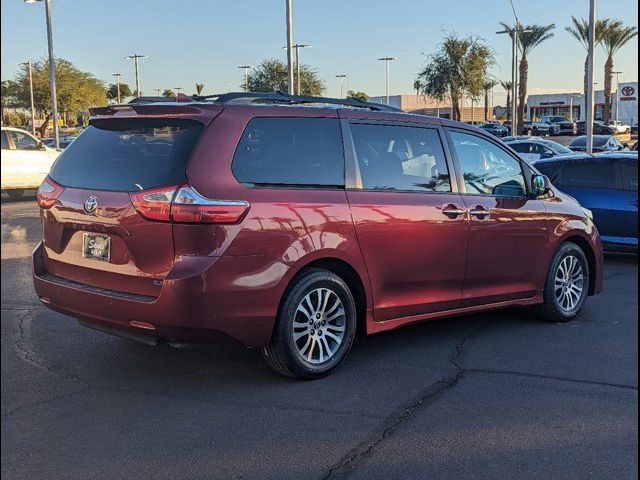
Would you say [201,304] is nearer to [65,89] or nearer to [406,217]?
[406,217]

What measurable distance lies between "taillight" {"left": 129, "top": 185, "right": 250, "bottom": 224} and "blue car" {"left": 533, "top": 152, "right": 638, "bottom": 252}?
6.13 metres

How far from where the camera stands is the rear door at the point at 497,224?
545cm

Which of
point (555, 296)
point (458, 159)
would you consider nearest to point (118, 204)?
point (458, 159)

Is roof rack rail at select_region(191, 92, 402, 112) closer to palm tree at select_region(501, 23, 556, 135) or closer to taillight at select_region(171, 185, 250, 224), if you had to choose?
taillight at select_region(171, 185, 250, 224)

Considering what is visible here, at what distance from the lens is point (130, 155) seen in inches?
169

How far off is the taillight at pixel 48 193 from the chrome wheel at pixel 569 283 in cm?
405

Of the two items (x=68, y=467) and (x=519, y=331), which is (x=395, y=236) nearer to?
(x=519, y=331)

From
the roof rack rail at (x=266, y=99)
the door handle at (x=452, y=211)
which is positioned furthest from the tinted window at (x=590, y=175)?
the roof rack rail at (x=266, y=99)

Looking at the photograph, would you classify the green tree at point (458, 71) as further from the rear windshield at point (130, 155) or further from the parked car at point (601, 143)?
the rear windshield at point (130, 155)

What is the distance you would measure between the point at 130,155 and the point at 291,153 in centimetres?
99

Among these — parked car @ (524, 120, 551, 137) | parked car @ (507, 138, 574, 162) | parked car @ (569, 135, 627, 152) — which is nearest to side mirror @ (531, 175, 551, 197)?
parked car @ (507, 138, 574, 162)

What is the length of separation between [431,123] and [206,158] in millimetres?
2068

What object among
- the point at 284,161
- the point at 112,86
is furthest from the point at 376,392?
the point at 112,86

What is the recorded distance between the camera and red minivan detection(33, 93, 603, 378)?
13.3 ft
